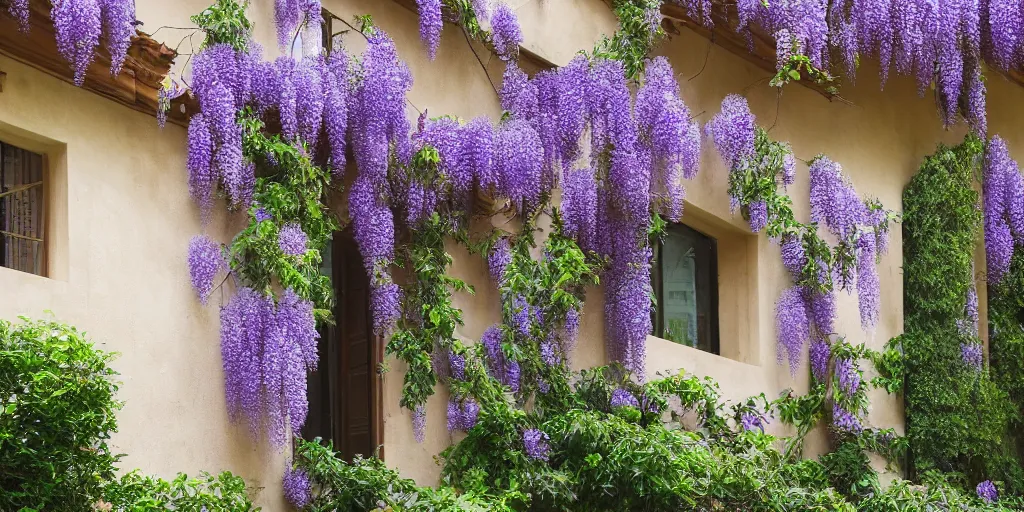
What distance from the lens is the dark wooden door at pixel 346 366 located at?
31.3 feet

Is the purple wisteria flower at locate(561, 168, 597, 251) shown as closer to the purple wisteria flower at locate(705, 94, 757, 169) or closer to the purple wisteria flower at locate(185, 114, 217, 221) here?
the purple wisteria flower at locate(705, 94, 757, 169)

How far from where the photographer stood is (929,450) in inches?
467

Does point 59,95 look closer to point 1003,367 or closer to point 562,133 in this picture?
point 562,133

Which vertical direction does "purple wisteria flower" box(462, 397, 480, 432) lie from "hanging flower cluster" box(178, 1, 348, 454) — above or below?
below

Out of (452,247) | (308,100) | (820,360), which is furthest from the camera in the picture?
(820,360)

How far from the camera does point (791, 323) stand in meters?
11.3

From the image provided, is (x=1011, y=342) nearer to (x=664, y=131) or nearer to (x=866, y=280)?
(x=866, y=280)

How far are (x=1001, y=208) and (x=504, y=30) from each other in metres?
4.73

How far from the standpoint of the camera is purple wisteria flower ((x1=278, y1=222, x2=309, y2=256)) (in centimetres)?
848

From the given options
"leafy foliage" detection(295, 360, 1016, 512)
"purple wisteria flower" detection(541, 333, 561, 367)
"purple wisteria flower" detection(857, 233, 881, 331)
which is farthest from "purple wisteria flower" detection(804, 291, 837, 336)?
"purple wisteria flower" detection(541, 333, 561, 367)

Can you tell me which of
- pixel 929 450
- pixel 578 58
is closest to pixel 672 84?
pixel 578 58

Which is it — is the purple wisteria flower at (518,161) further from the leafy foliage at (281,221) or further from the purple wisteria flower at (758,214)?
the purple wisteria flower at (758,214)

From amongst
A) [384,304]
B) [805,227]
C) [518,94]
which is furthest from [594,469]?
[805,227]

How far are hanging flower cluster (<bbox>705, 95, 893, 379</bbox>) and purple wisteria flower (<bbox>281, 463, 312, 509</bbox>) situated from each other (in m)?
3.98
